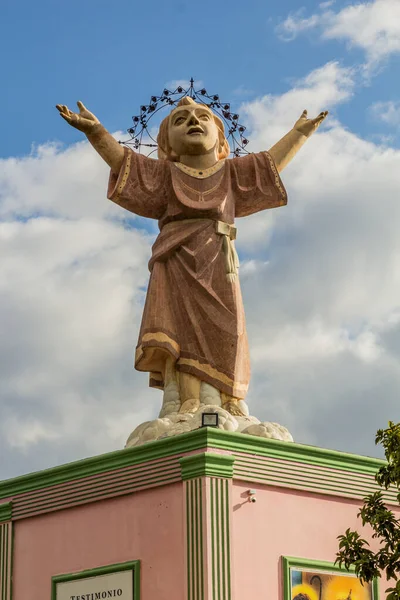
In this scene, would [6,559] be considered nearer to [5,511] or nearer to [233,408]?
[5,511]

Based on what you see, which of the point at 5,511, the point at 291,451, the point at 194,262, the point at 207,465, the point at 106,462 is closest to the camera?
the point at 207,465

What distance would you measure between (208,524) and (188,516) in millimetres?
288

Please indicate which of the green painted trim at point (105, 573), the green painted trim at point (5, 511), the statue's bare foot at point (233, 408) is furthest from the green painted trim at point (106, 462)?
the statue's bare foot at point (233, 408)

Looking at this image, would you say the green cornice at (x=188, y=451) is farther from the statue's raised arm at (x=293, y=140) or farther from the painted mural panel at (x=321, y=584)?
the statue's raised arm at (x=293, y=140)

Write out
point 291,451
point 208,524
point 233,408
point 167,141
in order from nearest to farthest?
1. point 208,524
2. point 291,451
3. point 233,408
4. point 167,141

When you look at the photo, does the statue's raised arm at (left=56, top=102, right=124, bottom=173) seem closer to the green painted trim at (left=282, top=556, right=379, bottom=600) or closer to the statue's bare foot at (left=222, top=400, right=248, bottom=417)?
the statue's bare foot at (left=222, top=400, right=248, bottom=417)

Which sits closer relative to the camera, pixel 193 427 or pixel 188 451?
pixel 188 451

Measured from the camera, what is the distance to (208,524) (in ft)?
42.6

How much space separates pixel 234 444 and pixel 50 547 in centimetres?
281

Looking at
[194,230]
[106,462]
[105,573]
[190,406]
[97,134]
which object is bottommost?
[105,573]

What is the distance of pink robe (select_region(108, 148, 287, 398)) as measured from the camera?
15.3m

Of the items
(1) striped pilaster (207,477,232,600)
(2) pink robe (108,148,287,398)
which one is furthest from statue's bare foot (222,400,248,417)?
(1) striped pilaster (207,477,232,600)

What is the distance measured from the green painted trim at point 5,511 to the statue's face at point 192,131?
4915 mm

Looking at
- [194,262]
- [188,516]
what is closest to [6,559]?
[188,516]
